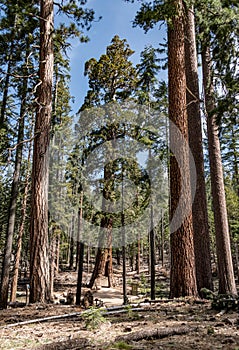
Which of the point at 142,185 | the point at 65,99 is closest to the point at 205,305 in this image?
the point at 142,185

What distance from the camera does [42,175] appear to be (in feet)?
21.8

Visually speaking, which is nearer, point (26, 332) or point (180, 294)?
point (26, 332)

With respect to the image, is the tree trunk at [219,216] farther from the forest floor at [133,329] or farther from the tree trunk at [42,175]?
the tree trunk at [42,175]

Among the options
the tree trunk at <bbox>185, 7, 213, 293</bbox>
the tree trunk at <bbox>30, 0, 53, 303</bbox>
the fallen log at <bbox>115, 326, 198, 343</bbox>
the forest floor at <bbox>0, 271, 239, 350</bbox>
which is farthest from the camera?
the tree trunk at <bbox>185, 7, 213, 293</bbox>

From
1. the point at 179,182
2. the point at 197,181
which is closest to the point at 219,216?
the point at 197,181

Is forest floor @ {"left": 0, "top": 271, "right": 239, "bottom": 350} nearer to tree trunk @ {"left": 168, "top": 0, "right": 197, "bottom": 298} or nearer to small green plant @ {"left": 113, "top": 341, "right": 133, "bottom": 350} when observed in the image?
small green plant @ {"left": 113, "top": 341, "right": 133, "bottom": 350}

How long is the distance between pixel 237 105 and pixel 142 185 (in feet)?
32.9

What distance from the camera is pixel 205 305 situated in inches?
191

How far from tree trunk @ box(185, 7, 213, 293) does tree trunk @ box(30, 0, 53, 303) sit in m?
3.49

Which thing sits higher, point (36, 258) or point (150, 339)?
→ point (36, 258)

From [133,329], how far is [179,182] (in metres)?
3.32

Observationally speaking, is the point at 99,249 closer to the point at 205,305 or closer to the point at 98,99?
the point at 98,99

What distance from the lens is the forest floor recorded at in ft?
8.58

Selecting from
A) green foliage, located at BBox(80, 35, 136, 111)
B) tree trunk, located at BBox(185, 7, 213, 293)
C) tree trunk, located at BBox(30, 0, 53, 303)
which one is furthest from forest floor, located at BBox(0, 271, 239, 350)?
green foliage, located at BBox(80, 35, 136, 111)
